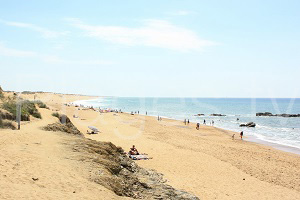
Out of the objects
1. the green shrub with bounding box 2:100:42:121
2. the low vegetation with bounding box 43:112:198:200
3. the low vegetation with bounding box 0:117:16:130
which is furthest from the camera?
the green shrub with bounding box 2:100:42:121

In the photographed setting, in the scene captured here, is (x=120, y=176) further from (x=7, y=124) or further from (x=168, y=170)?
(x=7, y=124)

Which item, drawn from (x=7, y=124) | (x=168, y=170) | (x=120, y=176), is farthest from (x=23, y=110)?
(x=120, y=176)

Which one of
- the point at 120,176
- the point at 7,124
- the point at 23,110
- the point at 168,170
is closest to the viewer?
the point at 120,176

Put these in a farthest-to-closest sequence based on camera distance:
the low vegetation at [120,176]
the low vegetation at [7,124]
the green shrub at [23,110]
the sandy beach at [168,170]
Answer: the green shrub at [23,110] < the low vegetation at [7,124] < the low vegetation at [120,176] < the sandy beach at [168,170]

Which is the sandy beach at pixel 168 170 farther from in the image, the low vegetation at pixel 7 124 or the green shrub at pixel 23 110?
the green shrub at pixel 23 110

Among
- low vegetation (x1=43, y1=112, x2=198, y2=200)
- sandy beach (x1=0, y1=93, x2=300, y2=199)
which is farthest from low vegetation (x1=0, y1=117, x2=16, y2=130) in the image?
low vegetation (x1=43, y1=112, x2=198, y2=200)

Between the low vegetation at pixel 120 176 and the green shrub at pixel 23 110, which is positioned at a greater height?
the green shrub at pixel 23 110

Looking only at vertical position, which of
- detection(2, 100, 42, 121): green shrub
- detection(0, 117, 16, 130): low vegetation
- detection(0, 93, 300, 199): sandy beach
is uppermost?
detection(2, 100, 42, 121): green shrub

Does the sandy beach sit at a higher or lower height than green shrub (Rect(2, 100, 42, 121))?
lower

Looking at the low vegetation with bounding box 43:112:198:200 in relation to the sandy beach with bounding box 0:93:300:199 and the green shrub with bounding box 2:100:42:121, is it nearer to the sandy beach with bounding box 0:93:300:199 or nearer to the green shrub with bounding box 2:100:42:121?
the sandy beach with bounding box 0:93:300:199

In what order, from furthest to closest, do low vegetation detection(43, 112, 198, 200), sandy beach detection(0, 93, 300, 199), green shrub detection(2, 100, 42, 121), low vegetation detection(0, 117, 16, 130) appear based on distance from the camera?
1. green shrub detection(2, 100, 42, 121)
2. low vegetation detection(0, 117, 16, 130)
3. low vegetation detection(43, 112, 198, 200)
4. sandy beach detection(0, 93, 300, 199)

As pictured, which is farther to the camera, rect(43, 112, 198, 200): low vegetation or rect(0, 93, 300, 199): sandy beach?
rect(43, 112, 198, 200): low vegetation

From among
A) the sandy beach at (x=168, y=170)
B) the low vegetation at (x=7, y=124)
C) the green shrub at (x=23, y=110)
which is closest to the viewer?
the sandy beach at (x=168, y=170)

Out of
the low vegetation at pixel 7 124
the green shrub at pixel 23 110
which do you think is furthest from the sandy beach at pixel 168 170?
the green shrub at pixel 23 110
